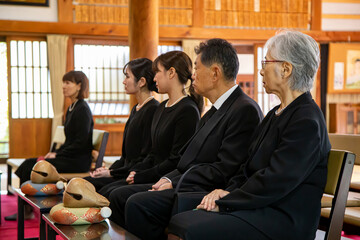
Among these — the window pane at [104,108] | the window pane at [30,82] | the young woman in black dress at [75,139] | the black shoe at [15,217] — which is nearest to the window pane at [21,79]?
the window pane at [30,82]

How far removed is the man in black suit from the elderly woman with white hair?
1.03 ft

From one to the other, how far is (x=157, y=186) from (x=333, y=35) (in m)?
6.99

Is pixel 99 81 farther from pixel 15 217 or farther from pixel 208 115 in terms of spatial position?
pixel 208 115

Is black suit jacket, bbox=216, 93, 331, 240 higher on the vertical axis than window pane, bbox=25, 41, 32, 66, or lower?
lower

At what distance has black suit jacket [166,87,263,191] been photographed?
213cm

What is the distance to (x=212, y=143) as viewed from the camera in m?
2.22

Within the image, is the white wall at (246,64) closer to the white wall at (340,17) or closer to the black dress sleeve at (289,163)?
the white wall at (340,17)

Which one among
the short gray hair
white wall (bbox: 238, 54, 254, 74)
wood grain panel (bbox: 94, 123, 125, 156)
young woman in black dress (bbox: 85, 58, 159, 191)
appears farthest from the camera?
white wall (bbox: 238, 54, 254, 74)

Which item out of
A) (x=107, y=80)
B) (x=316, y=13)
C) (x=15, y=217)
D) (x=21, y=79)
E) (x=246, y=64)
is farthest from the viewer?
(x=246, y=64)

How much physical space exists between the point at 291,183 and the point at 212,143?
24.3 inches

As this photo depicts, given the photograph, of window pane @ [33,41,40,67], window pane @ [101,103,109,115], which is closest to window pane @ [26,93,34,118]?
window pane @ [33,41,40,67]

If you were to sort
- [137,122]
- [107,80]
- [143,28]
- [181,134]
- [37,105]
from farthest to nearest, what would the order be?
[107,80] → [37,105] → [143,28] → [137,122] → [181,134]

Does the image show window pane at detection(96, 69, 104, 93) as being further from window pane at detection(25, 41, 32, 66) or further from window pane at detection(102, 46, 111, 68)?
window pane at detection(25, 41, 32, 66)

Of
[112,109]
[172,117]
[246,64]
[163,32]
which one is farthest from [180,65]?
[246,64]
